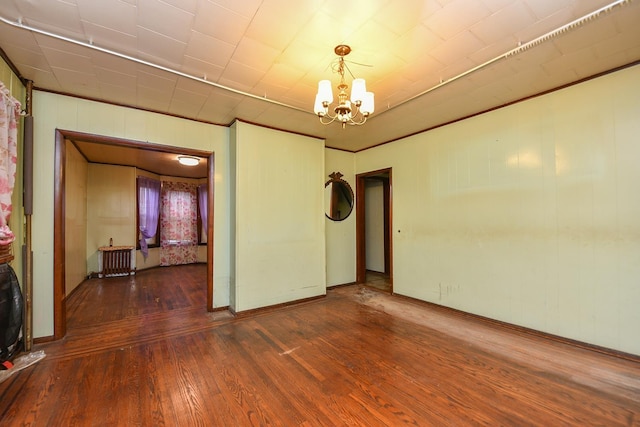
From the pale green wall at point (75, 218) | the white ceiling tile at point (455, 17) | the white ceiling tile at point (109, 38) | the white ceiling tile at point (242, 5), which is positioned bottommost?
the pale green wall at point (75, 218)

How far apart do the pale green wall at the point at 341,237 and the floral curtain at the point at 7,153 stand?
371cm

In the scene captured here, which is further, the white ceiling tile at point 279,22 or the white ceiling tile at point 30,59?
the white ceiling tile at point 30,59

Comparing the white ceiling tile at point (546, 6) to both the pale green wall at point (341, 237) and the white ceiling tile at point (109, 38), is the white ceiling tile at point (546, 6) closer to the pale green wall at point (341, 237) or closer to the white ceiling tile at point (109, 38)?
the white ceiling tile at point (109, 38)

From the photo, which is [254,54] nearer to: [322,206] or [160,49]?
[160,49]

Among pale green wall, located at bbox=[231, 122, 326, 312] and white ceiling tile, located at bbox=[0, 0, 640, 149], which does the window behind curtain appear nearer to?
pale green wall, located at bbox=[231, 122, 326, 312]

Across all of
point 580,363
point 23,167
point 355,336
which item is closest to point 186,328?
point 355,336

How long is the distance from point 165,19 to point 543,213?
3846 millimetres

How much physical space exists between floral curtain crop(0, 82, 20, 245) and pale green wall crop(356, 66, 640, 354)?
4.46 metres

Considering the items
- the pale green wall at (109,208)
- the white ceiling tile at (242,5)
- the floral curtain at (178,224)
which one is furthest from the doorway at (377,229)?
the pale green wall at (109,208)

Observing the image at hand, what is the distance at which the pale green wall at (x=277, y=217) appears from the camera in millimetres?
3629

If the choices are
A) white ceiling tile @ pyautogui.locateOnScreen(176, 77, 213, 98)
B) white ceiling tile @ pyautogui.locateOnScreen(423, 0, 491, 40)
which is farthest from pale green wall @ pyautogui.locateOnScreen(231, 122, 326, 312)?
white ceiling tile @ pyautogui.locateOnScreen(423, 0, 491, 40)

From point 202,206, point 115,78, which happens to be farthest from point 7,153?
point 202,206

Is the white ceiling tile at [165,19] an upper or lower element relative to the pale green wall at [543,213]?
upper

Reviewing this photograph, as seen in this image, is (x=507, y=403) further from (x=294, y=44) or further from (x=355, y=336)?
(x=294, y=44)
